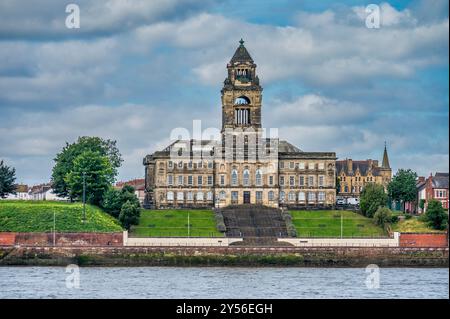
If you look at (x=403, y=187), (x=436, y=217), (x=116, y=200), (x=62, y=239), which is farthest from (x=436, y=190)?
(x=62, y=239)

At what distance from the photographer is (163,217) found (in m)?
95.6

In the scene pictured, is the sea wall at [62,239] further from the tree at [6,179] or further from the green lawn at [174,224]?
the tree at [6,179]

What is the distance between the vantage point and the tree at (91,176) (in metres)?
95.2

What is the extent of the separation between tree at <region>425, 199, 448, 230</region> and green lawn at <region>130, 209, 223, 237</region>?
1634cm

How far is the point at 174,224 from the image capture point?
301 ft

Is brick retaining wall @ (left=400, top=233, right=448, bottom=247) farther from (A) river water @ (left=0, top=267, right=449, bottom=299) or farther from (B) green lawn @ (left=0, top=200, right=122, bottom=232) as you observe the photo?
(B) green lawn @ (left=0, top=200, right=122, bottom=232)

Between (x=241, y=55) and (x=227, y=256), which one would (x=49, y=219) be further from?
(x=241, y=55)

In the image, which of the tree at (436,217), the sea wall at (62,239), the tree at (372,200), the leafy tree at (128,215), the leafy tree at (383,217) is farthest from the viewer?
the tree at (372,200)

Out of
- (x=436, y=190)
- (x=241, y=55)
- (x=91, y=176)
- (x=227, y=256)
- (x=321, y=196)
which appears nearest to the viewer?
(x=227, y=256)

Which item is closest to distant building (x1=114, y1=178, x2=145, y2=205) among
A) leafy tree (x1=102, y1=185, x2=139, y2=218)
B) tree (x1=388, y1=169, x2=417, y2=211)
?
tree (x1=388, y1=169, x2=417, y2=211)

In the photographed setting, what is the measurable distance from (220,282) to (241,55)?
50.9 meters

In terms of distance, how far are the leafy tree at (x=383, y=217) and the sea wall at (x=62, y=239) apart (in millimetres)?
22720

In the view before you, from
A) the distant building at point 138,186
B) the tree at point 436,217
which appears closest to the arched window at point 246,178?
the tree at point 436,217
